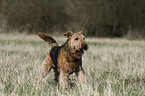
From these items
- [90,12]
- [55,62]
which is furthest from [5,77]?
Answer: [90,12]

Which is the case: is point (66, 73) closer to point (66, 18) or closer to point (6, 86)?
point (6, 86)

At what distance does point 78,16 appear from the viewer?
16.3 meters

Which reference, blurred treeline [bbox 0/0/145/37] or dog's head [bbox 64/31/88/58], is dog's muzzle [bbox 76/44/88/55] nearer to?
dog's head [bbox 64/31/88/58]

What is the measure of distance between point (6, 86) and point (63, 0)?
14.6 metres

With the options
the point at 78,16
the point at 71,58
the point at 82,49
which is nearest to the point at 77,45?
the point at 82,49

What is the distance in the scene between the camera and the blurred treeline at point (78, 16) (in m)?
15.3

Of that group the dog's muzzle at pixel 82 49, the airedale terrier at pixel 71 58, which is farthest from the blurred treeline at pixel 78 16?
the dog's muzzle at pixel 82 49

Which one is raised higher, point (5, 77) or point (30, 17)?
point (30, 17)

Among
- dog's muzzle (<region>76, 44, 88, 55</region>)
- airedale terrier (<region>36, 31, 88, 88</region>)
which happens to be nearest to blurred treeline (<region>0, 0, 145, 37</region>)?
airedale terrier (<region>36, 31, 88, 88</region>)

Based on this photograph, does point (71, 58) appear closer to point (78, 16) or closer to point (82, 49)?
point (82, 49)

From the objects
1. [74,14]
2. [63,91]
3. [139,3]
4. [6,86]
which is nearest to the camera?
[63,91]

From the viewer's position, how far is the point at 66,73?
2807 millimetres

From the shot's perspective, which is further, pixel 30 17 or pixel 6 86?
pixel 30 17

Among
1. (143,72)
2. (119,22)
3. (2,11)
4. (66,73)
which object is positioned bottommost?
(143,72)
